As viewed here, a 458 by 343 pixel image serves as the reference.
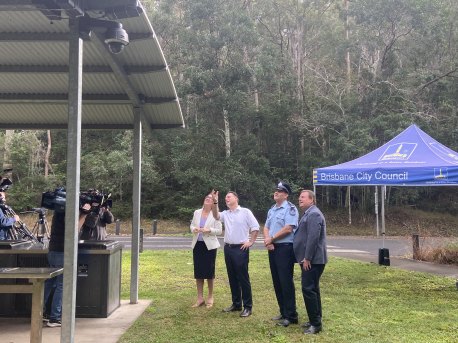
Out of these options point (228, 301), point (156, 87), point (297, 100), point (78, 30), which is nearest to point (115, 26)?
point (78, 30)

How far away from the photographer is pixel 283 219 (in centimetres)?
647

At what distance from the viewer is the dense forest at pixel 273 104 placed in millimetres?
31219

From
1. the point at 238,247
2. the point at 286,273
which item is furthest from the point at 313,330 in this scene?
the point at 238,247

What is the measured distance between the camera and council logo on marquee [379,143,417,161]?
10.1 m

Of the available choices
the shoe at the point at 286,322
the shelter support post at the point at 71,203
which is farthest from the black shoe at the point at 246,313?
the shelter support post at the point at 71,203

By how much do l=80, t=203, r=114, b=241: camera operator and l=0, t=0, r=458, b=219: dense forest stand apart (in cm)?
2268

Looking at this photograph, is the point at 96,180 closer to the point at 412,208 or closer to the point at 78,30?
the point at 412,208

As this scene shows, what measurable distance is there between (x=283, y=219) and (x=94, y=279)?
8.99 feet

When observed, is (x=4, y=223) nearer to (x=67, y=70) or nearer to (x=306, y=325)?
(x=67, y=70)

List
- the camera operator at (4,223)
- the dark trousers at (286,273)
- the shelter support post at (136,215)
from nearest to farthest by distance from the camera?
the dark trousers at (286,273), the shelter support post at (136,215), the camera operator at (4,223)

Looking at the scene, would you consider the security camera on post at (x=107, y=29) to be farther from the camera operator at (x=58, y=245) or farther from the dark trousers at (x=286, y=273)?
the dark trousers at (x=286, y=273)

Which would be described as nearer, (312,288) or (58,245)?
(312,288)

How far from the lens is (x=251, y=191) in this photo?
102ft

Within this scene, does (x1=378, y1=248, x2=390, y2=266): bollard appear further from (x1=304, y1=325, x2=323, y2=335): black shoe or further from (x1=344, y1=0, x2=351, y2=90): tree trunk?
(x1=344, y1=0, x2=351, y2=90): tree trunk
